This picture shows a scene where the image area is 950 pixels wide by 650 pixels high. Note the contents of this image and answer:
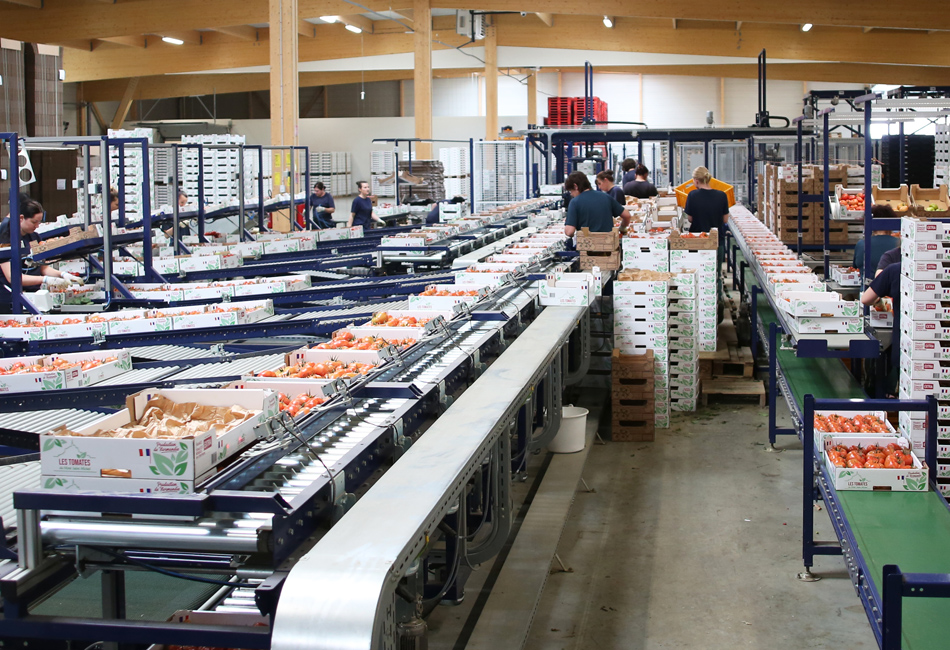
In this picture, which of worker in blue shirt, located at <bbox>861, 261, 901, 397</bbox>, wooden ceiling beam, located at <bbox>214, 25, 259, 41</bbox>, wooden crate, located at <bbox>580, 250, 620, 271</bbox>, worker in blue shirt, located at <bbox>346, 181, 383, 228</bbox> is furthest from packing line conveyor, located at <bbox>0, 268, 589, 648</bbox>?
wooden ceiling beam, located at <bbox>214, 25, 259, 41</bbox>

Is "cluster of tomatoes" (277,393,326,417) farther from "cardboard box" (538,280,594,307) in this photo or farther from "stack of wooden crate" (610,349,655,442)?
"stack of wooden crate" (610,349,655,442)

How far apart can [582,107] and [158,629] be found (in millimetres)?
15782

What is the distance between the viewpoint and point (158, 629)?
2549 millimetres

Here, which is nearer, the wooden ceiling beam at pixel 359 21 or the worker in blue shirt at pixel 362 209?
the worker in blue shirt at pixel 362 209

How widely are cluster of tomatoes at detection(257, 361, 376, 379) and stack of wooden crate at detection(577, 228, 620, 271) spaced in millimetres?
4971

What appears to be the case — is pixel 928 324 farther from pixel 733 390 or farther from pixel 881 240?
pixel 733 390

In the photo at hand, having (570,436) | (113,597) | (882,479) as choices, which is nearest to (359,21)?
(570,436)

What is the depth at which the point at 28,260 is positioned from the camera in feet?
29.0

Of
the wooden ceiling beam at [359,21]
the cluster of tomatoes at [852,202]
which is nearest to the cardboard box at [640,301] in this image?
the cluster of tomatoes at [852,202]

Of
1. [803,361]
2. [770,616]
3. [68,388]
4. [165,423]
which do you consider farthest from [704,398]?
[165,423]

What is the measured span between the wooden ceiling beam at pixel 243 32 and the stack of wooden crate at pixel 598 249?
17.1m

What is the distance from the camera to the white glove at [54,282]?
28.0ft

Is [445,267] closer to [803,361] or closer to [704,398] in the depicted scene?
[704,398]

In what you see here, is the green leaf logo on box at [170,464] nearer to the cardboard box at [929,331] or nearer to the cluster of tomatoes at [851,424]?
the cluster of tomatoes at [851,424]
